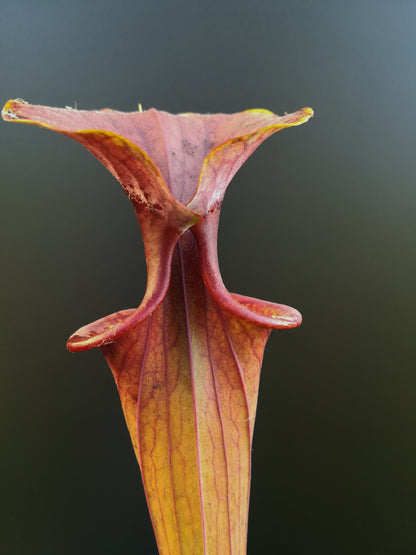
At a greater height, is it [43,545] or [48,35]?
[48,35]

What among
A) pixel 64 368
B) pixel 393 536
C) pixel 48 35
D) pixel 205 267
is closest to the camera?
pixel 205 267

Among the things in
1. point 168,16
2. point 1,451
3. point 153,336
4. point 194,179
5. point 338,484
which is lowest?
point 338,484

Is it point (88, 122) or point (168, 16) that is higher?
point (168, 16)

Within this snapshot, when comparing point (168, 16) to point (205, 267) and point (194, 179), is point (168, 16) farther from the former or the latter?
point (205, 267)

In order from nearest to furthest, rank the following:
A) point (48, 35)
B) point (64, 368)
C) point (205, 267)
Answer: point (205, 267)
point (48, 35)
point (64, 368)

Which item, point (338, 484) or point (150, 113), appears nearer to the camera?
point (150, 113)

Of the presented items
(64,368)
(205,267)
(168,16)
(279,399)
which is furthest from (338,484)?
(168,16)

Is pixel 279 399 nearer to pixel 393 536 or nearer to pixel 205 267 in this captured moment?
pixel 393 536

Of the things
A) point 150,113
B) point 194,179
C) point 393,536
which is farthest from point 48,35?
point 393,536

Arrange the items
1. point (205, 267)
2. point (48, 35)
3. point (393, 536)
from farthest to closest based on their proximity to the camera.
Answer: point (393, 536) → point (48, 35) → point (205, 267)
